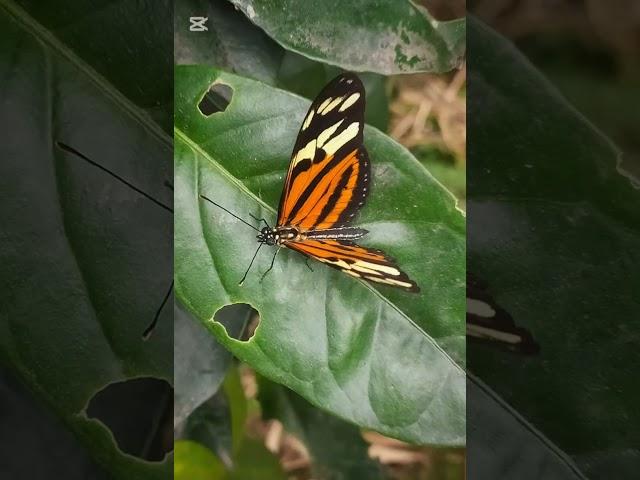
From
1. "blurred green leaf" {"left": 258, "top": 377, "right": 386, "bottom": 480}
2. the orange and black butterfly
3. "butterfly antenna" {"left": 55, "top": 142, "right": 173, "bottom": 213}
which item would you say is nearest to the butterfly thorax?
the orange and black butterfly

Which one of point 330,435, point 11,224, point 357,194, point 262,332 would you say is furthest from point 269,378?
point 11,224

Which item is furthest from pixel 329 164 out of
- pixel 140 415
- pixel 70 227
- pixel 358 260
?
pixel 140 415

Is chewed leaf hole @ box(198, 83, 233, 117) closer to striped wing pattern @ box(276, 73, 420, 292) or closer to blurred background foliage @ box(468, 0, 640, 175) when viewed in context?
striped wing pattern @ box(276, 73, 420, 292)

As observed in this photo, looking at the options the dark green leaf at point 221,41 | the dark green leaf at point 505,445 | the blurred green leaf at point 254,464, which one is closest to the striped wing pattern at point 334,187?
the dark green leaf at point 221,41

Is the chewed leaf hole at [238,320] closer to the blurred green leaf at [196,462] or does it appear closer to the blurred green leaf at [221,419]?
the blurred green leaf at [221,419]

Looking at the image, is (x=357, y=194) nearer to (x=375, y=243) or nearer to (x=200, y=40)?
(x=375, y=243)
